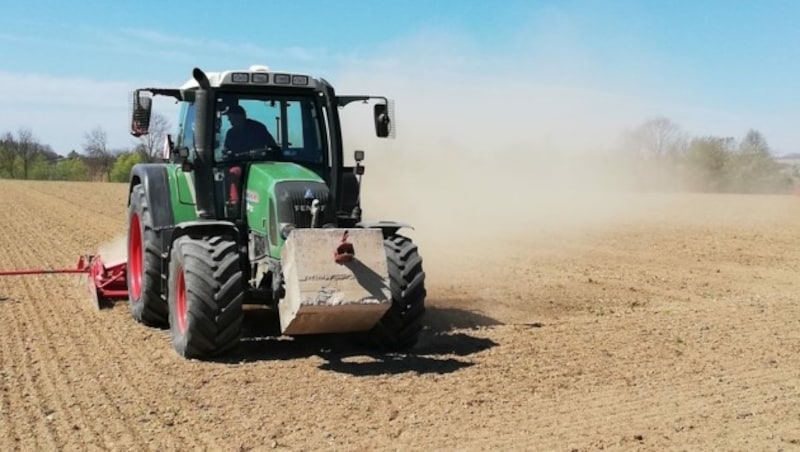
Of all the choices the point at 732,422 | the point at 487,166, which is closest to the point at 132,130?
the point at 732,422

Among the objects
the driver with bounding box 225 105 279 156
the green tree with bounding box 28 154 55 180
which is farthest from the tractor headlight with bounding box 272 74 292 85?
the green tree with bounding box 28 154 55 180

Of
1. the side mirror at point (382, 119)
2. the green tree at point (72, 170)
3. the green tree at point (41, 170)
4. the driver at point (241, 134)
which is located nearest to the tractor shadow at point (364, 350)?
the driver at point (241, 134)

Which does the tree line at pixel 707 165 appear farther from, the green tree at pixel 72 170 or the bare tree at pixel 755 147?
the green tree at pixel 72 170

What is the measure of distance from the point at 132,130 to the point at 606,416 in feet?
16.6

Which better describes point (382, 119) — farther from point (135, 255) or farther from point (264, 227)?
point (135, 255)

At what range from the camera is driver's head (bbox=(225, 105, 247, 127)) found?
7.73 m

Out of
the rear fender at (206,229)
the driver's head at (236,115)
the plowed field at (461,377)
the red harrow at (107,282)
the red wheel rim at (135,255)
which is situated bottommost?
the plowed field at (461,377)

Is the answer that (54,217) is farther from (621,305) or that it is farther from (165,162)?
(621,305)

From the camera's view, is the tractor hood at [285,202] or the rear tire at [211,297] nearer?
the rear tire at [211,297]

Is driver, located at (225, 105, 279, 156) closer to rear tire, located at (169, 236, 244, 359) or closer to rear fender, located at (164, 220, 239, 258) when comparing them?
rear fender, located at (164, 220, 239, 258)

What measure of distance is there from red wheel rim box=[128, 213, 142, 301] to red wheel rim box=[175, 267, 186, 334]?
2.17 m

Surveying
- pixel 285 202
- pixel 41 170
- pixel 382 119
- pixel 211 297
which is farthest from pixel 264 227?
pixel 41 170

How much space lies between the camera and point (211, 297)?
6.66 metres

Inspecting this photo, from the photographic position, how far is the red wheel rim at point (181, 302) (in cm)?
716
